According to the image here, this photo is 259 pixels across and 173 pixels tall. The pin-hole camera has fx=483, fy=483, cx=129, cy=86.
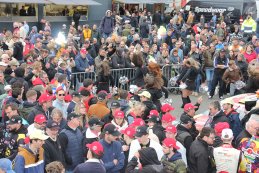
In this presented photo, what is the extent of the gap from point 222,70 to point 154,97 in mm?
4488

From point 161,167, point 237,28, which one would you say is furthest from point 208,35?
point 161,167

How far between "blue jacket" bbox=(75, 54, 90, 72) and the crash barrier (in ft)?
0.53

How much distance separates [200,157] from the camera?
23.9 ft

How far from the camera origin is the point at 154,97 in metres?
11.5

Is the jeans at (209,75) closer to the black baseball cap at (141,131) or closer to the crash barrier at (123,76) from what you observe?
the crash barrier at (123,76)

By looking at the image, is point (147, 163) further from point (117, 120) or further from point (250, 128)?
point (250, 128)

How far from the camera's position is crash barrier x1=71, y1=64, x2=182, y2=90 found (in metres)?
14.7

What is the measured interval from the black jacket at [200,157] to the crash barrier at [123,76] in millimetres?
6348

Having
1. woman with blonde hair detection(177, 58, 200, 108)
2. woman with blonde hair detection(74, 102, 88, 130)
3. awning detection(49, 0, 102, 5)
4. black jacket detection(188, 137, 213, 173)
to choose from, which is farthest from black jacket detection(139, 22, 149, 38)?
black jacket detection(188, 137, 213, 173)

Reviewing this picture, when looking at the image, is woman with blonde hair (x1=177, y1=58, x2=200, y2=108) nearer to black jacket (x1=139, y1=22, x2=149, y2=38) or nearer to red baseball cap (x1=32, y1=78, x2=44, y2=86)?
red baseball cap (x1=32, y1=78, x2=44, y2=86)

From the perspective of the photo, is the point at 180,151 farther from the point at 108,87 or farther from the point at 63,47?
the point at 63,47

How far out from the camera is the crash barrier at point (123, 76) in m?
14.7

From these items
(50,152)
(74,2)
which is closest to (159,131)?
(50,152)

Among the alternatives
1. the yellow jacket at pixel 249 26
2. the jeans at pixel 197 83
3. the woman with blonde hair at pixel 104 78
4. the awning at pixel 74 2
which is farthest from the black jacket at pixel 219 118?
the awning at pixel 74 2
